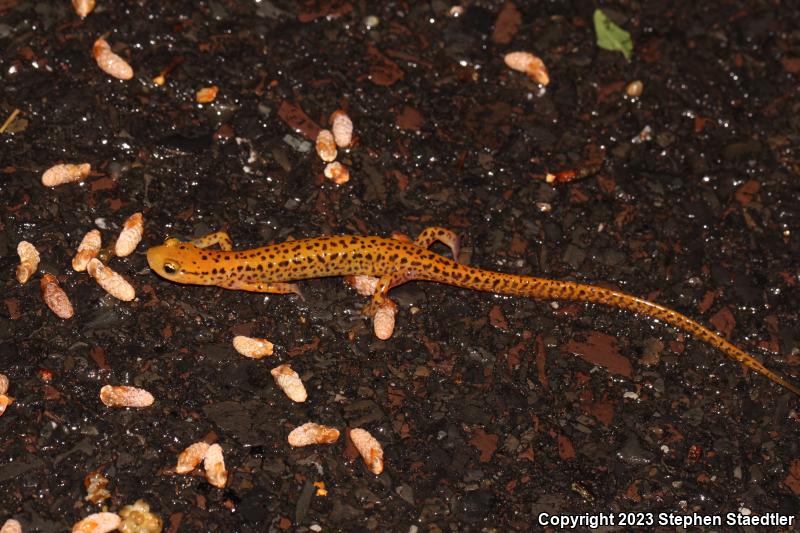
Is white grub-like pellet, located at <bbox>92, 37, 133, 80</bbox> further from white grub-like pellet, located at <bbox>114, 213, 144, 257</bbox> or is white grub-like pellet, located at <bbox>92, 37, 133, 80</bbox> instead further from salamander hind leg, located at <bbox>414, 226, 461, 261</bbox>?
salamander hind leg, located at <bbox>414, 226, 461, 261</bbox>

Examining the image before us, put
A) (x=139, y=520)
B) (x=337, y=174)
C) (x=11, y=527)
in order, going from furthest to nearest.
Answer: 1. (x=337, y=174)
2. (x=139, y=520)
3. (x=11, y=527)

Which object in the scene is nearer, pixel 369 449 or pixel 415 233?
pixel 369 449

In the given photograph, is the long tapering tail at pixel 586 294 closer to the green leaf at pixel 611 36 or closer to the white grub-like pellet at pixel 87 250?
the white grub-like pellet at pixel 87 250

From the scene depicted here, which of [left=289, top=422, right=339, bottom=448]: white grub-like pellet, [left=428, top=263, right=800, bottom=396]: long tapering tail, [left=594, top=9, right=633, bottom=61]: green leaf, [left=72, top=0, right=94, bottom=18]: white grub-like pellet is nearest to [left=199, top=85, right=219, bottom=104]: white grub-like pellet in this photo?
[left=72, top=0, right=94, bottom=18]: white grub-like pellet

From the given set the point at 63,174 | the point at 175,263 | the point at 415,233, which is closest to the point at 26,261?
the point at 63,174

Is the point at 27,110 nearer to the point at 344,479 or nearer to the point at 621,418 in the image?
the point at 344,479

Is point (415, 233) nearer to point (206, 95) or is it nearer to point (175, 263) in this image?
point (175, 263)
